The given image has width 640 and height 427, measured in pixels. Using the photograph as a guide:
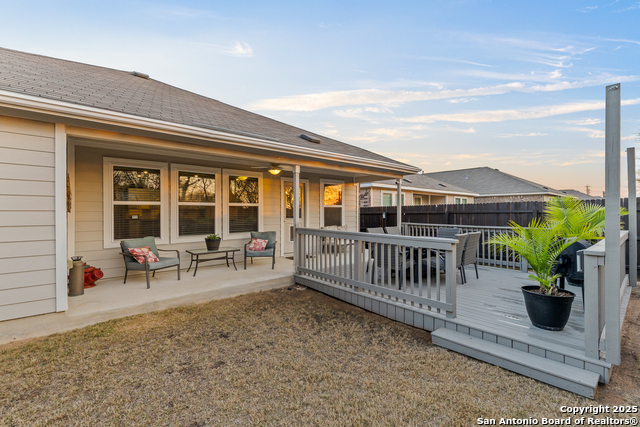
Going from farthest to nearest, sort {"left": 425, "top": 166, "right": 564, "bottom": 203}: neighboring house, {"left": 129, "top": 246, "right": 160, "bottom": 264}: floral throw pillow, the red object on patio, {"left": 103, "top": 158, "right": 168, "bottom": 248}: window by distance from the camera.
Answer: {"left": 425, "top": 166, "right": 564, "bottom": 203}: neighboring house → {"left": 103, "top": 158, "right": 168, "bottom": 248}: window → {"left": 129, "top": 246, "right": 160, "bottom": 264}: floral throw pillow → the red object on patio

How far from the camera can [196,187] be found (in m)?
5.71

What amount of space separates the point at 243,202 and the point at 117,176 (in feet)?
7.87

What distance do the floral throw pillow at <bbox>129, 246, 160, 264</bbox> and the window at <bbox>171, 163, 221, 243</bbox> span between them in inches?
30.8

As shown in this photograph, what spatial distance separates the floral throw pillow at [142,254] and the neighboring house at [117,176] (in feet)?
2.16

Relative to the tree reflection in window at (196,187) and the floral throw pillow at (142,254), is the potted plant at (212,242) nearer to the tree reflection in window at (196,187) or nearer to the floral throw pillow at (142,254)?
the tree reflection in window at (196,187)

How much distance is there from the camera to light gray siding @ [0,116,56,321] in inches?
115

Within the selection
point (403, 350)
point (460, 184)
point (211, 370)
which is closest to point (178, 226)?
point (211, 370)

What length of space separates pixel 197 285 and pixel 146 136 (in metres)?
2.35

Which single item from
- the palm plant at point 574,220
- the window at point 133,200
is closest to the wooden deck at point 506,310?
the palm plant at point 574,220

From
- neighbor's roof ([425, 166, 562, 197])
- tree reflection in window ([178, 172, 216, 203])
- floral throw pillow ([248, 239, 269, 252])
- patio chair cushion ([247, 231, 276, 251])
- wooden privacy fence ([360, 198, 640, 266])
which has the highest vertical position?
neighbor's roof ([425, 166, 562, 197])

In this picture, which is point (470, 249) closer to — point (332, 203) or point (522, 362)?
point (522, 362)

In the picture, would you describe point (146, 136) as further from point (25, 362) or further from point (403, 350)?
point (403, 350)

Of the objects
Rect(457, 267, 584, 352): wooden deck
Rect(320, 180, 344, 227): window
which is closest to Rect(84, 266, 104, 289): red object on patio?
Rect(320, 180, 344, 227): window

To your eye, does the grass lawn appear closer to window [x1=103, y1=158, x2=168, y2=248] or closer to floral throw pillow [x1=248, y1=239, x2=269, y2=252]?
window [x1=103, y1=158, x2=168, y2=248]
